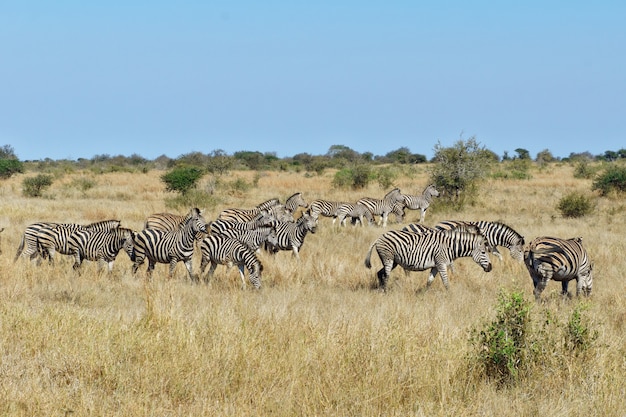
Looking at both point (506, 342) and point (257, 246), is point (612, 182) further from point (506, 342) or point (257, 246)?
point (506, 342)

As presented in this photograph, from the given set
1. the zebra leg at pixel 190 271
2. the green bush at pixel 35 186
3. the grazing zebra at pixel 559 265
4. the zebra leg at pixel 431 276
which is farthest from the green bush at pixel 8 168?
the grazing zebra at pixel 559 265

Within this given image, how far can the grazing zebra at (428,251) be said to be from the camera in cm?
1152

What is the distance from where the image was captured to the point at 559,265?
1019 cm

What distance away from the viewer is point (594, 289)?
37.6 ft

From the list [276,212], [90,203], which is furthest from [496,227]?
[90,203]

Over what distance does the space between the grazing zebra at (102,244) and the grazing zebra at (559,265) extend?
6684 mm

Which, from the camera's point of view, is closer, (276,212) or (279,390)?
(279,390)

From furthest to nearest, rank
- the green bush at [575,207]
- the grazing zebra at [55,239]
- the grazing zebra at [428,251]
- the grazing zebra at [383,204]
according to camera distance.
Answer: the green bush at [575,207] < the grazing zebra at [383,204] < the grazing zebra at [55,239] < the grazing zebra at [428,251]

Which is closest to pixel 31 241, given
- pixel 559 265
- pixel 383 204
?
pixel 559 265

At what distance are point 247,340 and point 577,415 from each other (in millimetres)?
2937

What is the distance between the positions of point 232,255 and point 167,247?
4.31 ft

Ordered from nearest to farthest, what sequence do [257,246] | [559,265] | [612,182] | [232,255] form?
[559,265]
[232,255]
[257,246]
[612,182]

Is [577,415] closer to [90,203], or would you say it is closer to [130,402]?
[130,402]

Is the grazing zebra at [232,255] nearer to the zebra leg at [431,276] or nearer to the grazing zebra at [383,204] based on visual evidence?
the zebra leg at [431,276]
